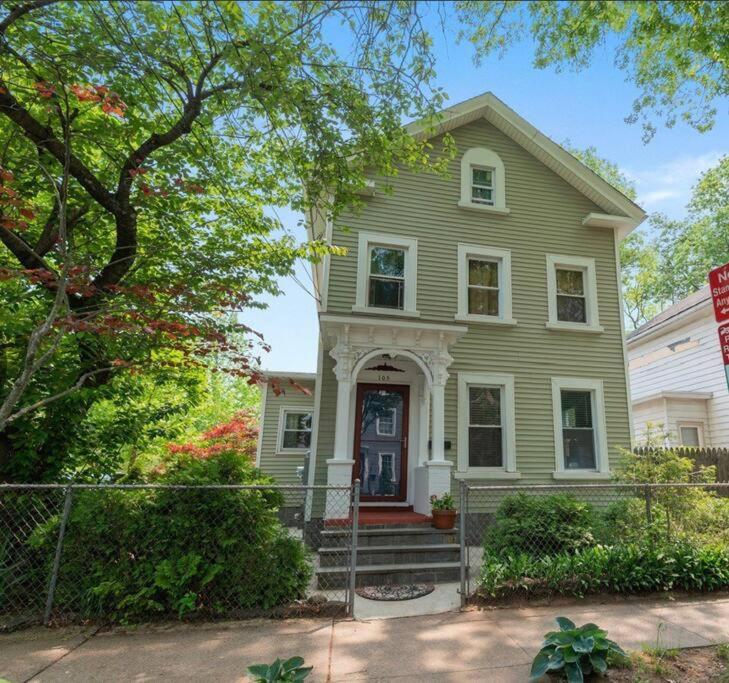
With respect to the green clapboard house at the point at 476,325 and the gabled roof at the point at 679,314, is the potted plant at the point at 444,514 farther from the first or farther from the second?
the gabled roof at the point at 679,314

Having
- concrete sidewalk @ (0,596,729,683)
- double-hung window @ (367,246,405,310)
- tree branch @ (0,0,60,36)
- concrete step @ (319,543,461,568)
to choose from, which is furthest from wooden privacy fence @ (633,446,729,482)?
tree branch @ (0,0,60,36)

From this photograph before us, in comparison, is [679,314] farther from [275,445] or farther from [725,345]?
[275,445]

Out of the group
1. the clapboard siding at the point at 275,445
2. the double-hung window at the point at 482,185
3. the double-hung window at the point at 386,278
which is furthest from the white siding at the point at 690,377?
the clapboard siding at the point at 275,445

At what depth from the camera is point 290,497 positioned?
31.9ft

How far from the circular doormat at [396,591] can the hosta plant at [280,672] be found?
7.11 feet

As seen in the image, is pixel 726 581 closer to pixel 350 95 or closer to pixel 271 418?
pixel 350 95

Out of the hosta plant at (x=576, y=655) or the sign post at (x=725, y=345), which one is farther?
the sign post at (x=725, y=345)

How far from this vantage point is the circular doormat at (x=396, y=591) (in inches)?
194

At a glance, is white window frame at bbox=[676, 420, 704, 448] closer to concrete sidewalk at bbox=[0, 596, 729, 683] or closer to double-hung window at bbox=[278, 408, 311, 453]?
concrete sidewalk at bbox=[0, 596, 729, 683]

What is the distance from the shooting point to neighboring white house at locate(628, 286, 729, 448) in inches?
444

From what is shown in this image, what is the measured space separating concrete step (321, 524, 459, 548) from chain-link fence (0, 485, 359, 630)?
130cm

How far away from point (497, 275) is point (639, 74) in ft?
17.3

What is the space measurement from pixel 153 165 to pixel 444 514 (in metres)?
6.73

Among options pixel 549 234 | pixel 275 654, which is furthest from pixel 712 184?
pixel 275 654
